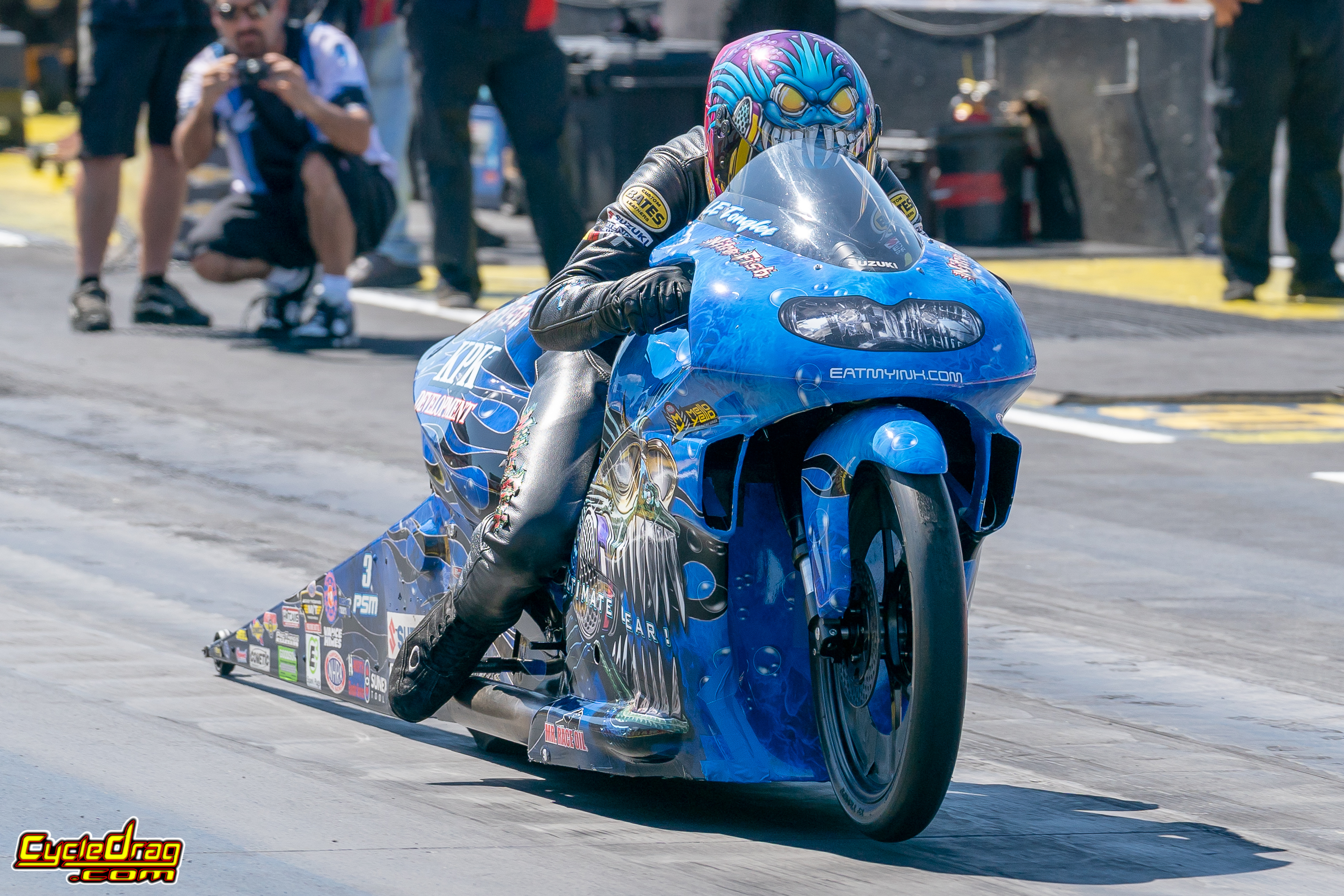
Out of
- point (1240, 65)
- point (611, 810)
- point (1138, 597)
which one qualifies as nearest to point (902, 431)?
point (611, 810)

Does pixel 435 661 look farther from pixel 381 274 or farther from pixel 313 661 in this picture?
pixel 381 274

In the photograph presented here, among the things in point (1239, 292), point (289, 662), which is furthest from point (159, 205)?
point (289, 662)

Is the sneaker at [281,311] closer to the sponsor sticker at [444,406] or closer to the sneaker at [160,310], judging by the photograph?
the sneaker at [160,310]

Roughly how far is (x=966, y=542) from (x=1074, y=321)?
26.7 feet

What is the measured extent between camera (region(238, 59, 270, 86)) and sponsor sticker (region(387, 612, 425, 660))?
582cm

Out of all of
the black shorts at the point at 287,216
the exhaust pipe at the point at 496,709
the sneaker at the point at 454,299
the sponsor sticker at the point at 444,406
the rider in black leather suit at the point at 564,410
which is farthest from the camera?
the sneaker at the point at 454,299

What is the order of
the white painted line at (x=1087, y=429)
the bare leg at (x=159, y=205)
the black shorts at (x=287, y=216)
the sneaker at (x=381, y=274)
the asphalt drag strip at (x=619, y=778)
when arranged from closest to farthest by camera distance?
the asphalt drag strip at (x=619, y=778), the white painted line at (x=1087, y=429), the black shorts at (x=287, y=216), the bare leg at (x=159, y=205), the sneaker at (x=381, y=274)

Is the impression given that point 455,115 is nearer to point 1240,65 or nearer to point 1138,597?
point 1240,65

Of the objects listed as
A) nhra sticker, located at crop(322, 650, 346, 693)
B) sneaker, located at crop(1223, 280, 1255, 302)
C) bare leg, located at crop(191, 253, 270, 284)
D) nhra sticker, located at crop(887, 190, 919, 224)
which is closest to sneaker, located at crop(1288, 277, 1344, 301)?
sneaker, located at crop(1223, 280, 1255, 302)

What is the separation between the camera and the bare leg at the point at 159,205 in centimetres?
1137

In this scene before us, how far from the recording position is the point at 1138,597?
6.38m

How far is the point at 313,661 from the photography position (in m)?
5.09

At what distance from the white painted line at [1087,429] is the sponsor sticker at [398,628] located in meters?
4.49

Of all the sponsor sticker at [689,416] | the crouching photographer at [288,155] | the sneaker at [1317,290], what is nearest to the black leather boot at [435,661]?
the sponsor sticker at [689,416]
